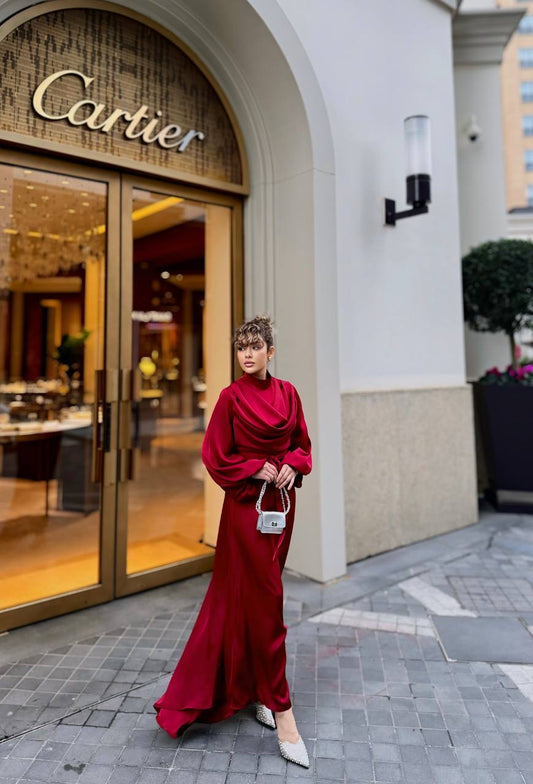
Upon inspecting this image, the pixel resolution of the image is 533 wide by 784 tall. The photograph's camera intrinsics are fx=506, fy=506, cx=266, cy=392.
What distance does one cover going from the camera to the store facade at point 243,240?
3.09m

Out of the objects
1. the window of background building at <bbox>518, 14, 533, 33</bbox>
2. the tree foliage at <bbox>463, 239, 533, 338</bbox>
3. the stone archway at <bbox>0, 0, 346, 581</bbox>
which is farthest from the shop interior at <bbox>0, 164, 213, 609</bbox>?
the window of background building at <bbox>518, 14, 533, 33</bbox>

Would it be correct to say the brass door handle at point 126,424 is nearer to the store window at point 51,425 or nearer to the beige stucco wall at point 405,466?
the store window at point 51,425

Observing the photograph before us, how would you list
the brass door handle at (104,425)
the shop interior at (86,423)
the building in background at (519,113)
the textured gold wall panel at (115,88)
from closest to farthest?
the textured gold wall panel at (115,88) < the brass door handle at (104,425) < the shop interior at (86,423) < the building in background at (519,113)

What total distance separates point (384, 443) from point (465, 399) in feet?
4.08

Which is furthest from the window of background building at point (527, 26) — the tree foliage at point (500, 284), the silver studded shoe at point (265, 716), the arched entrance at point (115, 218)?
the silver studded shoe at point (265, 716)

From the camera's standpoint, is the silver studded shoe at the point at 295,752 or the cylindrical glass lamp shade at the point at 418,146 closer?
the silver studded shoe at the point at 295,752

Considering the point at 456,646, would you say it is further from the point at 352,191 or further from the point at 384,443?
the point at 352,191

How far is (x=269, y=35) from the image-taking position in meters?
3.36

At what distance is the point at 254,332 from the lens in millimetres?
1937

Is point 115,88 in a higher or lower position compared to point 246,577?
higher

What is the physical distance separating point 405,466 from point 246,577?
267 cm

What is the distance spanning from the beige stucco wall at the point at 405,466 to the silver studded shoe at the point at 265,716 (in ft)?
6.22

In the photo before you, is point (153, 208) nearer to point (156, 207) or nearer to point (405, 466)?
point (156, 207)

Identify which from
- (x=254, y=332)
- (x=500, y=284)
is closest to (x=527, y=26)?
(x=500, y=284)
